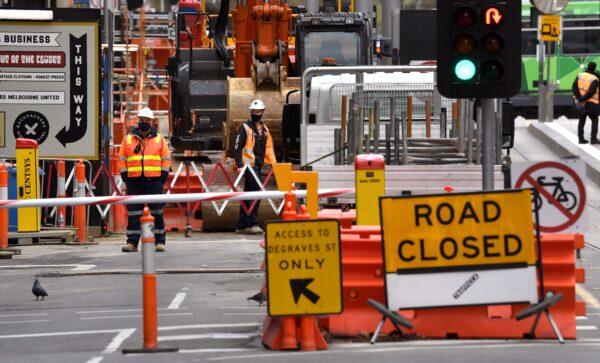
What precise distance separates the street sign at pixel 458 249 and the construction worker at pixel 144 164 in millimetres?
8826

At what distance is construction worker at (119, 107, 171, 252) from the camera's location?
2114 centimetres

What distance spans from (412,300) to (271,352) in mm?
1196

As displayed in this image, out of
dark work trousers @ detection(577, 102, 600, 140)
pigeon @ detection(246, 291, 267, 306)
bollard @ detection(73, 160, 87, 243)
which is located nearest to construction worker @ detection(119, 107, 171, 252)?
bollard @ detection(73, 160, 87, 243)

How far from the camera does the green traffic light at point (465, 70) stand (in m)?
14.5

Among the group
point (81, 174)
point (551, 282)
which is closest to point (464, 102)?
point (81, 174)

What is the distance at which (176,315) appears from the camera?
14.8 meters

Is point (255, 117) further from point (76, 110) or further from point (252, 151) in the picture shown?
point (76, 110)

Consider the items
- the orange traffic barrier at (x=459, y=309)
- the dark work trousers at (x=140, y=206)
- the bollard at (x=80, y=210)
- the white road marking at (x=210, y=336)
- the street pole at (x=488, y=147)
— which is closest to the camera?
the orange traffic barrier at (x=459, y=309)

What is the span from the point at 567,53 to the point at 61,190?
28.4m

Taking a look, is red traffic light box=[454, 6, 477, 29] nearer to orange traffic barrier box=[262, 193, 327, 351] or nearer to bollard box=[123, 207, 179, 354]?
orange traffic barrier box=[262, 193, 327, 351]

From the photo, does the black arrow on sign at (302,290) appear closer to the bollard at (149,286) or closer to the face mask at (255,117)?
the bollard at (149,286)

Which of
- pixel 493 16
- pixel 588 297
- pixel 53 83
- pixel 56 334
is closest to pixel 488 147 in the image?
pixel 493 16

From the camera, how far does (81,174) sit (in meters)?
23.8

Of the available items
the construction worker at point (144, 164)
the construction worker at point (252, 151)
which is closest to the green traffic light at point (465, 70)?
the construction worker at point (144, 164)
